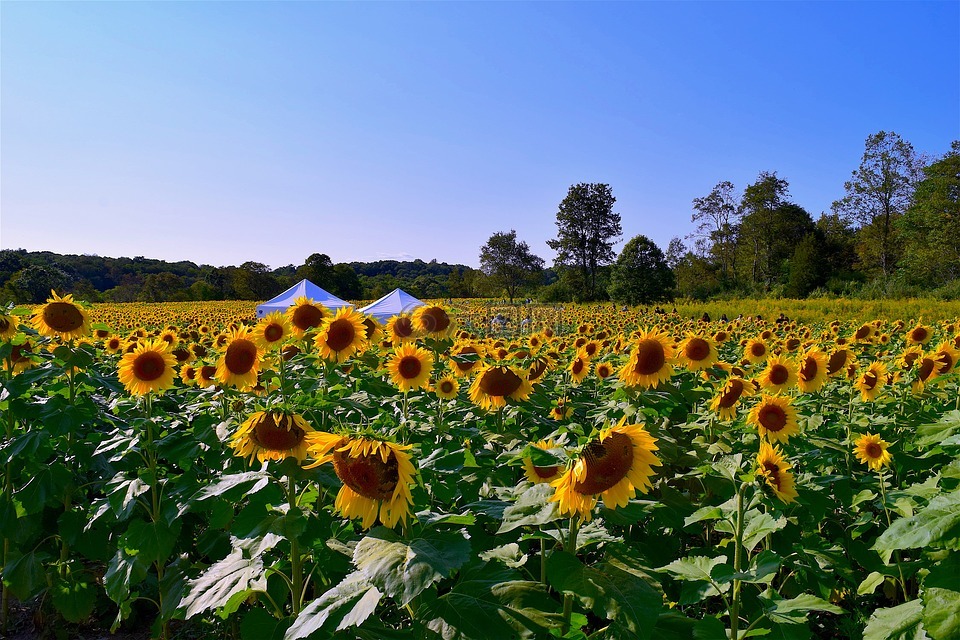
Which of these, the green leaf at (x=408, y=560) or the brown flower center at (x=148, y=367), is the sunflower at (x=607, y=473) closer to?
the green leaf at (x=408, y=560)

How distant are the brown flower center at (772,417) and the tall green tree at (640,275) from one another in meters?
27.8

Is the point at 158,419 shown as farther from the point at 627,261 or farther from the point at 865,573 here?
the point at 627,261

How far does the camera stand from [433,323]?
400 centimetres

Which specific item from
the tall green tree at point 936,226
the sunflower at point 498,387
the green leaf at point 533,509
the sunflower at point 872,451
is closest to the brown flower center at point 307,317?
the sunflower at point 498,387

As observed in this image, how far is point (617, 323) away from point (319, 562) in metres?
10.3

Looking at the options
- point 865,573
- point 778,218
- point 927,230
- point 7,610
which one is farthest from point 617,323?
point 778,218

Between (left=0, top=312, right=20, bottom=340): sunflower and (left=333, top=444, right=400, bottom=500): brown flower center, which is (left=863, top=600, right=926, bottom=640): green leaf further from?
(left=0, top=312, right=20, bottom=340): sunflower

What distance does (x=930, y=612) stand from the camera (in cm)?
118

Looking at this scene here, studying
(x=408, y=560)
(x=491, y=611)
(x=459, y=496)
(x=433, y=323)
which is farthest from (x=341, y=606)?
(x=433, y=323)

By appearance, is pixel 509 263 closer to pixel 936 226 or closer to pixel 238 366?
pixel 936 226

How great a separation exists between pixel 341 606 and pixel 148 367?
260 cm

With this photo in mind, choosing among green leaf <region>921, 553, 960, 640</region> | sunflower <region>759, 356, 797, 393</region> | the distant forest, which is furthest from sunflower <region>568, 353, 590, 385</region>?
the distant forest

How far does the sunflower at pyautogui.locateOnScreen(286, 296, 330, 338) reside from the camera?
352 cm

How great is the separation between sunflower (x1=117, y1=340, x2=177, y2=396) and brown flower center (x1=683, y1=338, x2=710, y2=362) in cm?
328
